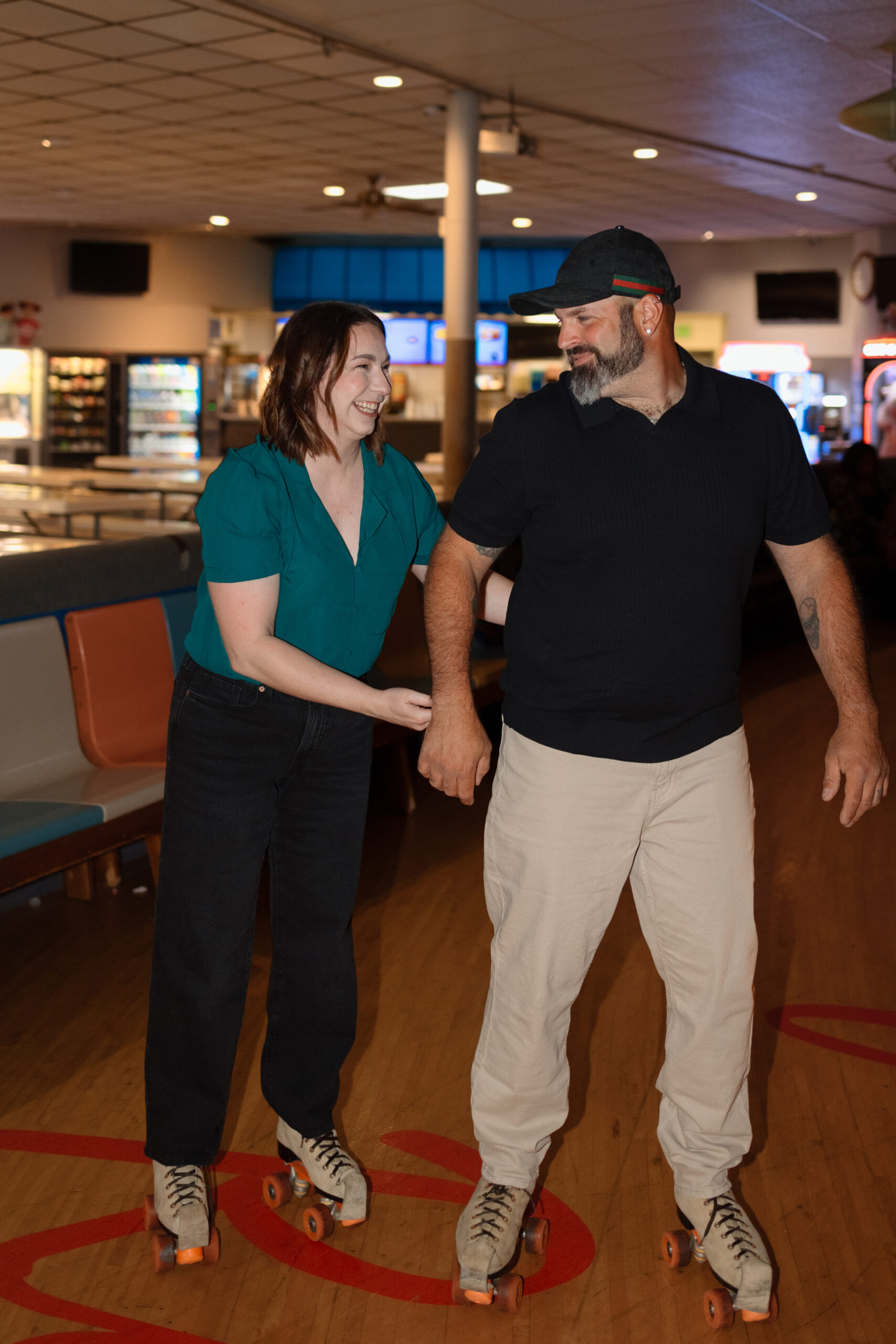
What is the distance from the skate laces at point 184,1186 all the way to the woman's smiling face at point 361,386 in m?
1.22

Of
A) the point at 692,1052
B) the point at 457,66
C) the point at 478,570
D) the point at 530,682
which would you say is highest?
the point at 457,66

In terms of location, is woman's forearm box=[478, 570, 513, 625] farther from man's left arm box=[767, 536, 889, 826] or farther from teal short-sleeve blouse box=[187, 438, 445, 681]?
man's left arm box=[767, 536, 889, 826]

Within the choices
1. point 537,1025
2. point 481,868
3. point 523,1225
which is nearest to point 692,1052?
point 537,1025

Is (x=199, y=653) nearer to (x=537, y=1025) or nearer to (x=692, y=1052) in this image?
(x=537, y=1025)

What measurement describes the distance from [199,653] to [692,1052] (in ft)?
3.28

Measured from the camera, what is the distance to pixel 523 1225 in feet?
6.97

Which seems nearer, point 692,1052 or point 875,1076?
point 692,1052

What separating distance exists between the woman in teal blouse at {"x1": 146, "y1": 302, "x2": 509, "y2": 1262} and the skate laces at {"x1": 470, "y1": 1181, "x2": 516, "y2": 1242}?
25 centimetres

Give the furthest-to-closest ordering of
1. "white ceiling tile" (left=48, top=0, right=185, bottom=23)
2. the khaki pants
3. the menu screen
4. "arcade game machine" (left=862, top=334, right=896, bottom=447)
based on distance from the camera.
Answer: the menu screen < "arcade game machine" (left=862, top=334, right=896, bottom=447) < "white ceiling tile" (left=48, top=0, right=185, bottom=23) < the khaki pants

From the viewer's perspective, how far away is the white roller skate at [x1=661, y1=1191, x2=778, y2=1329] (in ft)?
6.40

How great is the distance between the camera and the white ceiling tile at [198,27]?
6.78 m

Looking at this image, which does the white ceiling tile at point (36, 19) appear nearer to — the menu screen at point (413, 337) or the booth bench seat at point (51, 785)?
the booth bench seat at point (51, 785)

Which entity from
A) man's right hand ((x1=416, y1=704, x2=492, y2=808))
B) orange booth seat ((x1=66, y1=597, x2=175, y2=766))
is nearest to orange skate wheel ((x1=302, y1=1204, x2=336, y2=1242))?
man's right hand ((x1=416, y1=704, x2=492, y2=808))

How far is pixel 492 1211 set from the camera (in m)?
2.03
